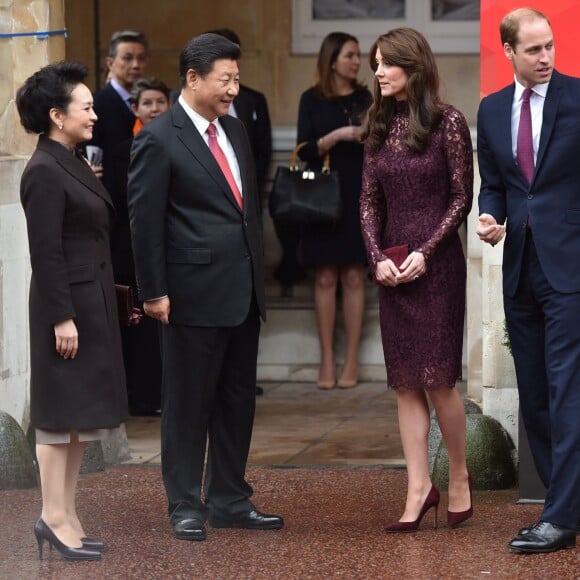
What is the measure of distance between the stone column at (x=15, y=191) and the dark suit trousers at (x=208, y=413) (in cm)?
167

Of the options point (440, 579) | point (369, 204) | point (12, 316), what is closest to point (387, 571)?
point (440, 579)

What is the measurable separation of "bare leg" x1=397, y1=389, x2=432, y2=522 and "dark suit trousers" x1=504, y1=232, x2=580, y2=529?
0.39 meters

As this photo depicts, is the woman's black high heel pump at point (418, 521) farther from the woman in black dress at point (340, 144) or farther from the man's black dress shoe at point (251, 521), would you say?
the woman in black dress at point (340, 144)

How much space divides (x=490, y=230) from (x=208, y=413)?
131 cm

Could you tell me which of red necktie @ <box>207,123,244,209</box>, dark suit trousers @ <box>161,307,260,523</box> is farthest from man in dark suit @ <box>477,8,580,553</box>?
dark suit trousers @ <box>161,307,260,523</box>

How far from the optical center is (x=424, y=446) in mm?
6668

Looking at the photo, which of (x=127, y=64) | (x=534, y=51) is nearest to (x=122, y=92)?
(x=127, y=64)

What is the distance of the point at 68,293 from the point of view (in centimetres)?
621

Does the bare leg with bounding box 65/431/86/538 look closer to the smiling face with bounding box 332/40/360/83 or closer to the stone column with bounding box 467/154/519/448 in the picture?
the stone column with bounding box 467/154/519/448

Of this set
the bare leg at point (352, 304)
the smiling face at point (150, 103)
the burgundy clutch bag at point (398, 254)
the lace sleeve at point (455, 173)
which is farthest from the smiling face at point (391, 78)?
the bare leg at point (352, 304)

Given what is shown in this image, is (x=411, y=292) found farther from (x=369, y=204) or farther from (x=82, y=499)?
(x=82, y=499)

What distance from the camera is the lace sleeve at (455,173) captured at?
21.4 feet

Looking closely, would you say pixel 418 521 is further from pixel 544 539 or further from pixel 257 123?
pixel 257 123

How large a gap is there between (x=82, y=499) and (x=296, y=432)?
185 centimetres
